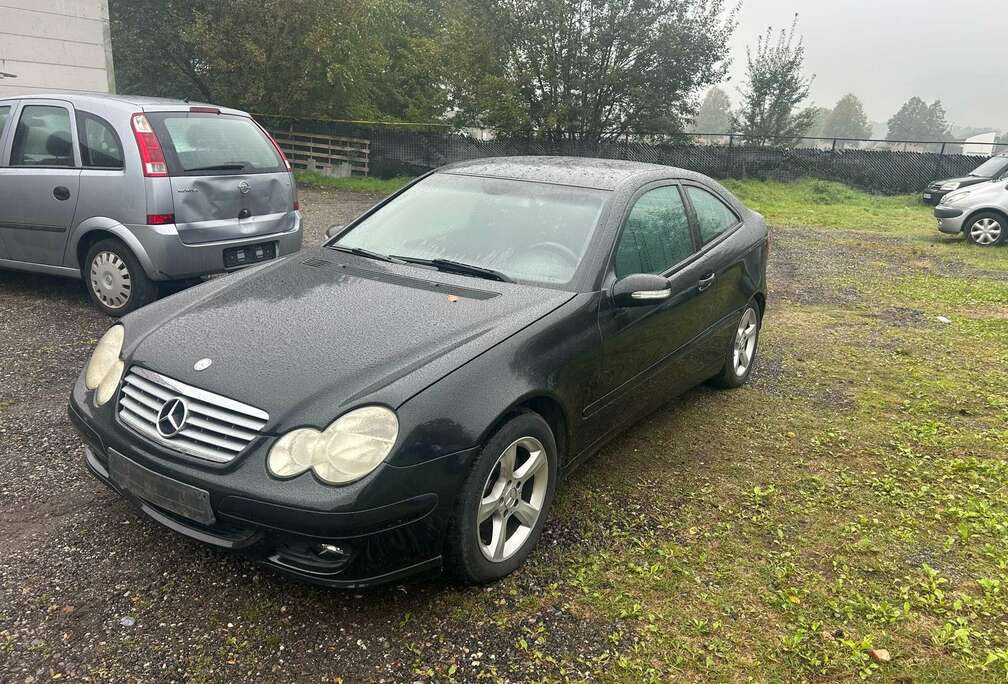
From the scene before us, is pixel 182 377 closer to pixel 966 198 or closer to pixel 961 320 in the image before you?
pixel 961 320

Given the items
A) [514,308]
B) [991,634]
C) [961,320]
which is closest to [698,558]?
[991,634]

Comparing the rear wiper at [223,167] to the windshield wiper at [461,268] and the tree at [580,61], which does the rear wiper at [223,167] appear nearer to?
the windshield wiper at [461,268]

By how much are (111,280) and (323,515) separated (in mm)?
4464

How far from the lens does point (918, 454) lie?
176 inches

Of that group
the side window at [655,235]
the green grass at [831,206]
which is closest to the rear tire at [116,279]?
the side window at [655,235]

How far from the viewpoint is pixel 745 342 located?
17.9ft

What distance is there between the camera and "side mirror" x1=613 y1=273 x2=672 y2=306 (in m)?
3.54

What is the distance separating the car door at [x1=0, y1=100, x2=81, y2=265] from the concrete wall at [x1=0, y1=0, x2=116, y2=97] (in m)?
8.32

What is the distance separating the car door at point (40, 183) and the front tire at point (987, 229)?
1332 centimetres

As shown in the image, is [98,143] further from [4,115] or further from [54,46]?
[54,46]

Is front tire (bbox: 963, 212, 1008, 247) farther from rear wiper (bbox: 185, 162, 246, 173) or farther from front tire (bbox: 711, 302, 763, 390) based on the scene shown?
rear wiper (bbox: 185, 162, 246, 173)

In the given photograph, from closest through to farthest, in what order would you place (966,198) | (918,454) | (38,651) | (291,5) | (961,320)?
1. (38,651)
2. (918,454)
3. (961,320)
4. (966,198)
5. (291,5)

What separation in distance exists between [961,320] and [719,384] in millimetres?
3917

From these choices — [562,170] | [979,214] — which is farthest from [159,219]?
[979,214]
